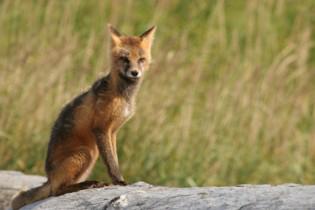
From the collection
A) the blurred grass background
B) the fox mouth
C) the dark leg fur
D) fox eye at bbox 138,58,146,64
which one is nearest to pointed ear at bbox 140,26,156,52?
fox eye at bbox 138,58,146,64

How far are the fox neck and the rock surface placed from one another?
36.7 inches

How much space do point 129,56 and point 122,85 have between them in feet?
0.68

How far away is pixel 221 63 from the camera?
11445mm

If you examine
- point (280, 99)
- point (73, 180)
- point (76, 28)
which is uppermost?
point (76, 28)

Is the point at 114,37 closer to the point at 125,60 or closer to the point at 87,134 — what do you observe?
the point at 125,60

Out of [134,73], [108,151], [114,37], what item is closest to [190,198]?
[108,151]

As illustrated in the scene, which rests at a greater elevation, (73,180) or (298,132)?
(298,132)

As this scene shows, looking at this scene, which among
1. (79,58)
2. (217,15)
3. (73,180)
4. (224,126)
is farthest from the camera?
(217,15)

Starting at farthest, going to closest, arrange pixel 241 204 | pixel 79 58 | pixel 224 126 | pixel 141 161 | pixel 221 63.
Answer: pixel 221 63
pixel 79 58
pixel 224 126
pixel 141 161
pixel 241 204

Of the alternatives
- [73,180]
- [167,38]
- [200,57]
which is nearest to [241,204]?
[73,180]

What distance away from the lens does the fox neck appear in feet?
23.0

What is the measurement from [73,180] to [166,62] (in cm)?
362

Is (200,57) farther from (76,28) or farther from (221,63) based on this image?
(76,28)

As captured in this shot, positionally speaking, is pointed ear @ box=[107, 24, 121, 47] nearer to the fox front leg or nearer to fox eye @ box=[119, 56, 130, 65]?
fox eye @ box=[119, 56, 130, 65]
